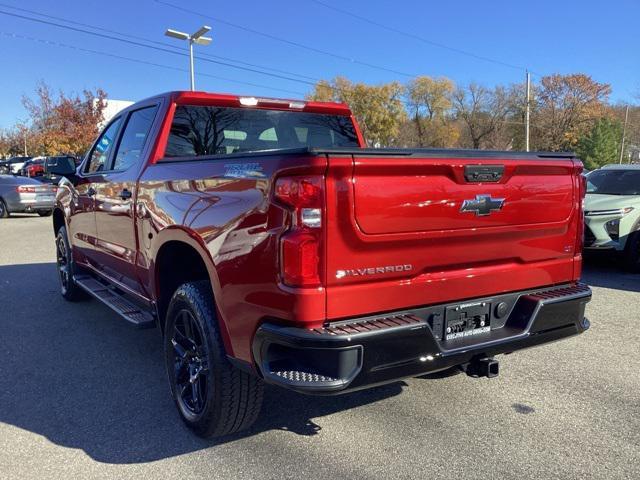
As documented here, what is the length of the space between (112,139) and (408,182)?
11.4ft

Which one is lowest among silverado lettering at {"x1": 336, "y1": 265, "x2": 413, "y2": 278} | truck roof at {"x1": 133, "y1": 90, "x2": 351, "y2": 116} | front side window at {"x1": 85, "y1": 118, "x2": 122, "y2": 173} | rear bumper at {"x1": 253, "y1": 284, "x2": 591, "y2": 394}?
rear bumper at {"x1": 253, "y1": 284, "x2": 591, "y2": 394}

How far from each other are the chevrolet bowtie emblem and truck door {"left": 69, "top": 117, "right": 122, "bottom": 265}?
3319 millimetres

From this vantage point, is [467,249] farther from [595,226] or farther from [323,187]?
[595,226]

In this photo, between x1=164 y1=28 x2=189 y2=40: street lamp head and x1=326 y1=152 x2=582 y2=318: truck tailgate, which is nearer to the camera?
x1=326 y1=152 x2=582 y2=318: truck tailgate

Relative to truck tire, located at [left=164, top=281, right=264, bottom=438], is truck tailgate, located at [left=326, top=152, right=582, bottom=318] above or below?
above

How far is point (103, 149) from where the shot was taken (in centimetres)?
532

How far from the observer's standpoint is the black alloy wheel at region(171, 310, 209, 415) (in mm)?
3146

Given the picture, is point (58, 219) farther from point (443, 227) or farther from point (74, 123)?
point (74, 123)

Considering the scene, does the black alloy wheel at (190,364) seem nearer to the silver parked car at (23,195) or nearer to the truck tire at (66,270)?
the truck tire at (66,270)

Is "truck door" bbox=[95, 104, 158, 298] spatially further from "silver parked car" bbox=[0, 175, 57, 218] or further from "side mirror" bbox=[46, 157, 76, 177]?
"silver parked car" bbox=[0, 175, 57, 218]

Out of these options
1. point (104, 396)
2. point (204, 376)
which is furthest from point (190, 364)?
point (104, 396)

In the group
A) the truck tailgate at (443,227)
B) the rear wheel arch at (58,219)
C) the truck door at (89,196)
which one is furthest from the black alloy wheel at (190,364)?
the rear wheel arch at (58,219)

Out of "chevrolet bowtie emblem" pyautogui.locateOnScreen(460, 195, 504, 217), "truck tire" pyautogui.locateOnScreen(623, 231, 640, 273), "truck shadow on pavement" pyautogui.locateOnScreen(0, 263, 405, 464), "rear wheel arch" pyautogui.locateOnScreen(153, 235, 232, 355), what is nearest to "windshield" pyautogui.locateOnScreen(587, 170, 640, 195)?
"truck tire" pyautogui.locateOnScreen(623, 231, 640, 273)

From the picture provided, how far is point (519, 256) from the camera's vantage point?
312cm
